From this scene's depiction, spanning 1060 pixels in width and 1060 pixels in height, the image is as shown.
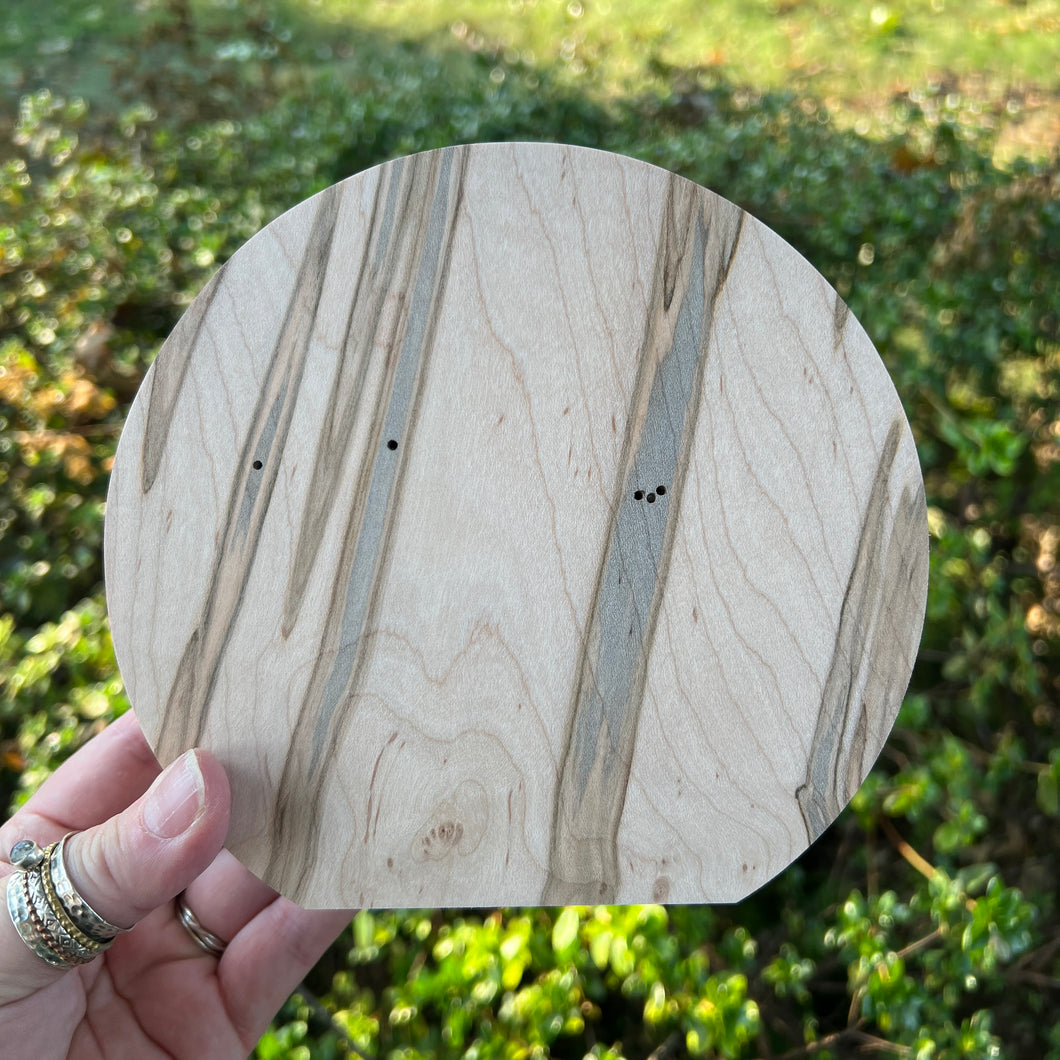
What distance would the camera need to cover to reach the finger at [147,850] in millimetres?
1080

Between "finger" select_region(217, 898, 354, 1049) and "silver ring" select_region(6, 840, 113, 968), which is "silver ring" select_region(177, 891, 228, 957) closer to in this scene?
"finger" select_region(217, 898, 354, 1049)

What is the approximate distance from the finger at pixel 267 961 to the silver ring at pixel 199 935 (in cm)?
3

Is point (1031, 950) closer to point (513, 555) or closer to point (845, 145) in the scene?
point (513, 555)

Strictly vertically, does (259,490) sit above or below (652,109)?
below

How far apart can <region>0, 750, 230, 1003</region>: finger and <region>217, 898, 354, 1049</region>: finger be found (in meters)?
0.41

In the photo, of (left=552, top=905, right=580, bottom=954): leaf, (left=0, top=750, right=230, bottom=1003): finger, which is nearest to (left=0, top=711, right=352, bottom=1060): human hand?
(left=0, top=750, right=230, bottom=1003): finger

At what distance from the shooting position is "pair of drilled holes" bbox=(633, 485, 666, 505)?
116 centimetres

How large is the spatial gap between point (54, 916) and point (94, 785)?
16.8 inches

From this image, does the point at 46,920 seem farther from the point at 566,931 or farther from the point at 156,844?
the point at 566,931

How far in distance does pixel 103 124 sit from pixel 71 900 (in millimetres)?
3296

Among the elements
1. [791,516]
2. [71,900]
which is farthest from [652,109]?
[71,900]

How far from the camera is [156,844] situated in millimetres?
1099

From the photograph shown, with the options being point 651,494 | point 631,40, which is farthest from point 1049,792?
point 631,40

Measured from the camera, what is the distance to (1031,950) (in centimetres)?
191
